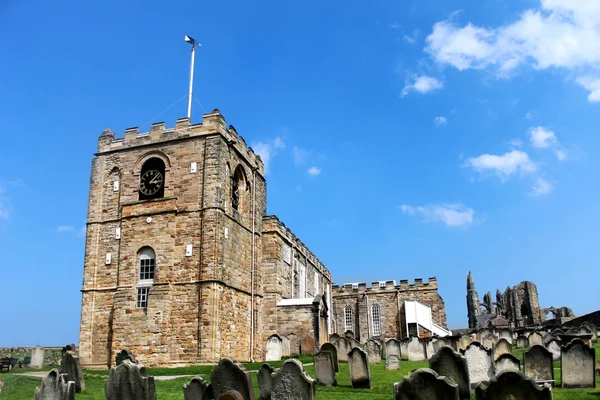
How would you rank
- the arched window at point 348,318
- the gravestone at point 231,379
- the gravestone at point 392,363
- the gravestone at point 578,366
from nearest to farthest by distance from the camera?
the gravestone at point 231,379, the gravestone at point 578,366, the gravestone at point 392,363, the arched window at point 348,318

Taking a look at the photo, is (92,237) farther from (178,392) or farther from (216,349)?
(178,392)

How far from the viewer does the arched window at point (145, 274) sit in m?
25.7

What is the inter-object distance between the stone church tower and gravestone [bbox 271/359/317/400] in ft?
48.8

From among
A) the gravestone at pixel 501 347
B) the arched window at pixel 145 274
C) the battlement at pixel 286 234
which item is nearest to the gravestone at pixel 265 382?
the gravestone at pixel 501 347

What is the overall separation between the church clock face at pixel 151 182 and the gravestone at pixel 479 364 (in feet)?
63.0

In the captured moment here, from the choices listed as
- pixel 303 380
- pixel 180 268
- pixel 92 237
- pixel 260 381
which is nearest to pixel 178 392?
pixel 260 381

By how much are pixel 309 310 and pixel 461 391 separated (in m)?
20.1

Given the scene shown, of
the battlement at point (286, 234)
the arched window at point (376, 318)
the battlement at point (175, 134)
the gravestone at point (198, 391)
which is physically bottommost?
the gravestone at point (198, 391)

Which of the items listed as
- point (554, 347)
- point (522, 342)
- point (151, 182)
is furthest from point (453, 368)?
point (151, 182)

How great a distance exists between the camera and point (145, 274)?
2614cm

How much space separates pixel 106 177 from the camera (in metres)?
28.6

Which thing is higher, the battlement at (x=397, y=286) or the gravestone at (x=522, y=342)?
the battlement at (x=397, y=286)

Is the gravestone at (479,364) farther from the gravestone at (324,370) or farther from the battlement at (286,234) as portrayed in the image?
the battlement at (286,234)

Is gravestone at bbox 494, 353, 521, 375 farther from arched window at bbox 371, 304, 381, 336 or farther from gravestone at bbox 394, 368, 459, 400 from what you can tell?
arched window at bbox 371, 304, 381, 336
